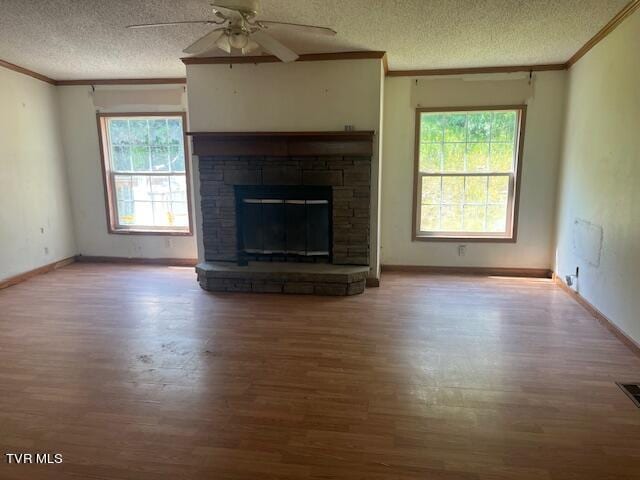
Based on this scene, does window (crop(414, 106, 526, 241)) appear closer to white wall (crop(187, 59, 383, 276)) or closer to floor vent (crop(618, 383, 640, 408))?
white wall (crop(187, 59, 383, 276))

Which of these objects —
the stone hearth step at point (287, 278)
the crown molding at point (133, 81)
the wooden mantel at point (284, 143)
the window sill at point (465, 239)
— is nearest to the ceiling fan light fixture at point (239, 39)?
the wooden mantel at point (284, 143)

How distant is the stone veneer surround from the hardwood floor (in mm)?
690

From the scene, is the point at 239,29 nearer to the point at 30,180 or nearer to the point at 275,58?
the point at 275,58

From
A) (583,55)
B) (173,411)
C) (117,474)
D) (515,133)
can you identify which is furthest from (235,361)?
(583,55)

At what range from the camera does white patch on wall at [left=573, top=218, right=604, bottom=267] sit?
3.55 m

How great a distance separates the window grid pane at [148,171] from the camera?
529 centimetres

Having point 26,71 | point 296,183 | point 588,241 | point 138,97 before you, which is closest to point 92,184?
Answer: point 138,97

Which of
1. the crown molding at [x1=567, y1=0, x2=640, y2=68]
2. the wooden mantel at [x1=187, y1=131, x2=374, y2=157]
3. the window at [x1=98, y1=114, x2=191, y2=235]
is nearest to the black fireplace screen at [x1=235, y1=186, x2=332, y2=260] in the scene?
the wooden mantel at [x1=187, y1=131, x2=374, y2=157]

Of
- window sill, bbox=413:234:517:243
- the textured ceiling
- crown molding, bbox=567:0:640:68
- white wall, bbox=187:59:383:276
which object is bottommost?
window sill, bbox=413:234:517:243

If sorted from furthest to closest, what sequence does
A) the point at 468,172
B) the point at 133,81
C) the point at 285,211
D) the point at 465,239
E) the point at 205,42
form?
the point at 133,81, the point at 465,239, the point at 468,172, the point at 285,211, the point at 205,42

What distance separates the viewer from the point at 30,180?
4.90 metres

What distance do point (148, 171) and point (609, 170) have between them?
507cm

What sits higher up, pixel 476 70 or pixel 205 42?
pixel 476 70

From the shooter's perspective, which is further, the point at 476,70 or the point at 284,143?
the point at 476,70
